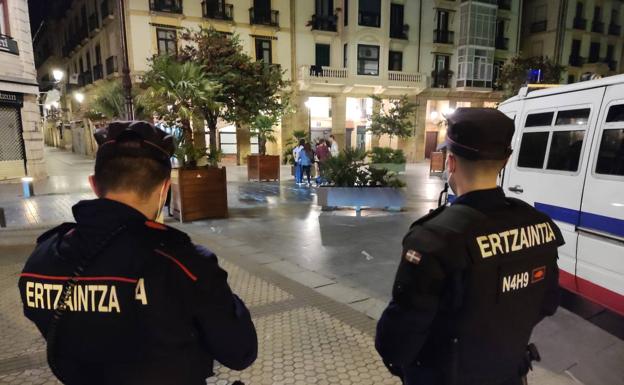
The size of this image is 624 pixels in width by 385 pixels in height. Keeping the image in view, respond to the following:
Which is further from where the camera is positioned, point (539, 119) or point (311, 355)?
point (539, 119)

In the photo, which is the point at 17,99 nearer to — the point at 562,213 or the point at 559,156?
the point at 559,156

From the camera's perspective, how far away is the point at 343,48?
27.3 m

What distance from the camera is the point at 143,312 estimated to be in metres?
1.24

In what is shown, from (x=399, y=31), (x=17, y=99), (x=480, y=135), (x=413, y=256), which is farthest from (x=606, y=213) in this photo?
(x=399, y=31)

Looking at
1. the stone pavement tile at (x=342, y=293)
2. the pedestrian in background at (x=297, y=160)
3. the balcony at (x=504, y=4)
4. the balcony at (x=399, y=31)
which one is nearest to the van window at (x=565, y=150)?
the stone pavement tile at (x=342, y=293)

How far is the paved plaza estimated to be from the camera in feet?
10.6

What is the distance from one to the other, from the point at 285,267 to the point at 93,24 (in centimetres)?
2943

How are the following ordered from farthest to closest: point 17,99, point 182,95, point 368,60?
point 368,60
point 17,99
point 182,95

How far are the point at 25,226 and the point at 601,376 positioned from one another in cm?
978

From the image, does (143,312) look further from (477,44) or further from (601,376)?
(477,44)

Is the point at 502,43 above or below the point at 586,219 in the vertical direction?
above

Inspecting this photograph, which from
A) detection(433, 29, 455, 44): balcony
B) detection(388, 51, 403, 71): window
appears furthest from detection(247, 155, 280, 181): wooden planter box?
detection(433, 29, 455, 44): balcony

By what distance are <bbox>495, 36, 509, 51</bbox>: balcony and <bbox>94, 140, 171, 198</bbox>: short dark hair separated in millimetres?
35662

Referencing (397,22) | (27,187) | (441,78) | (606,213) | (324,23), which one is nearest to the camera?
(606,213)
